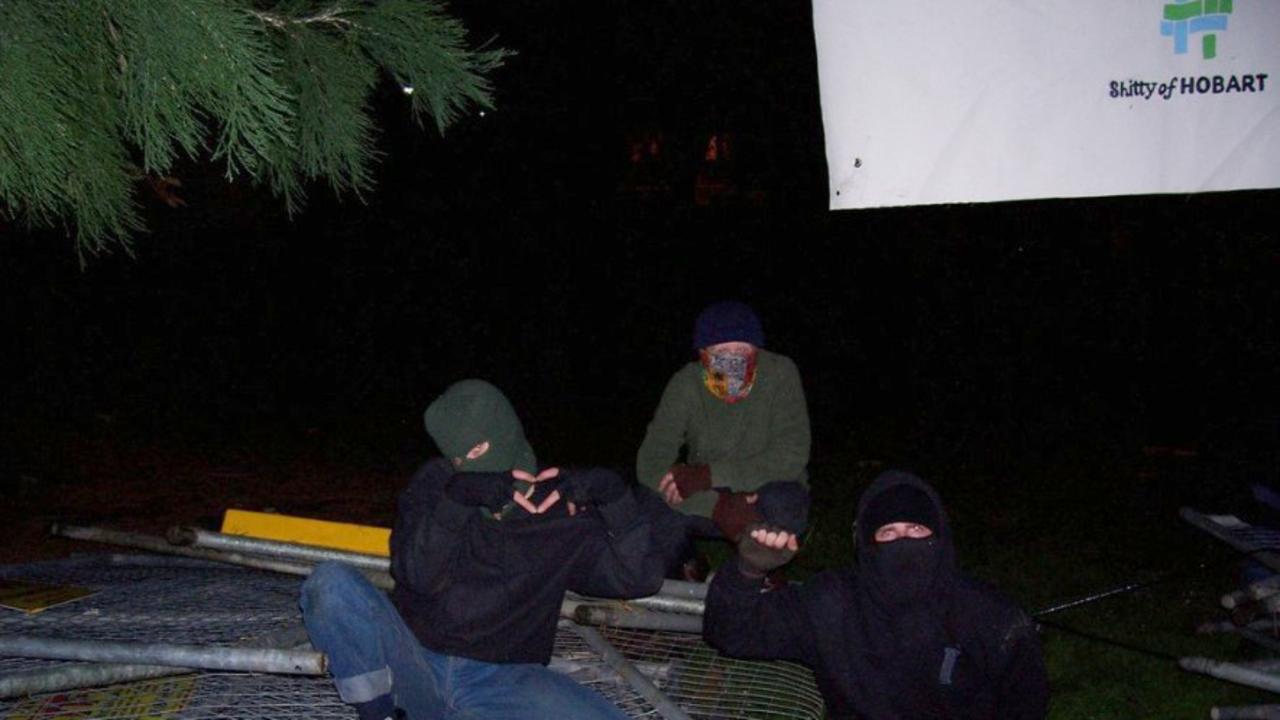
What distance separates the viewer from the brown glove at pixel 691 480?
478cm

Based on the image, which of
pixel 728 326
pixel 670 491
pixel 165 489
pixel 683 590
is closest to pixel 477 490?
pixel 683 590

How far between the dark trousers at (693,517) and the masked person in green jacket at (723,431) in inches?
0.5

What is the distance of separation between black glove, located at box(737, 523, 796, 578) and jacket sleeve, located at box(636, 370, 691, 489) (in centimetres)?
169

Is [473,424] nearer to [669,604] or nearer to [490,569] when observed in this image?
[490,569]

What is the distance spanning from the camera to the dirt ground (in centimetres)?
778

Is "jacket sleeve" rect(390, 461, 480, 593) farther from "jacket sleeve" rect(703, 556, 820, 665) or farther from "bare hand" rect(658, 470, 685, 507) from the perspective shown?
"bare hand" rect(658, 470, 685, 507)

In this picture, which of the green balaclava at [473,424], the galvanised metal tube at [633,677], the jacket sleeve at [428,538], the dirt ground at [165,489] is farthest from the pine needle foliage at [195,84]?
the dirt ground at [165,489]

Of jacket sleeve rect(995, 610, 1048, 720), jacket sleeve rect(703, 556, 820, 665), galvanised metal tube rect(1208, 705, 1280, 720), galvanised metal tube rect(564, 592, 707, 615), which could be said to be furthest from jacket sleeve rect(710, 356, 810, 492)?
galvanised metal tube rect(1208, 705, 1280, 720)

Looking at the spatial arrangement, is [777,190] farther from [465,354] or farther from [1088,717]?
[1088,717]

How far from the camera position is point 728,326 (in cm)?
475

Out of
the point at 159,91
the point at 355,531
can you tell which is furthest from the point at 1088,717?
the point at 159,91

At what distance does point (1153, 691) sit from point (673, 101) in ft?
36.7

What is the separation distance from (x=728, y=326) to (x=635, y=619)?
148 cm

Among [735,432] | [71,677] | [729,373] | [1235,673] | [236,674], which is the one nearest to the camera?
[71,677]
